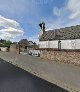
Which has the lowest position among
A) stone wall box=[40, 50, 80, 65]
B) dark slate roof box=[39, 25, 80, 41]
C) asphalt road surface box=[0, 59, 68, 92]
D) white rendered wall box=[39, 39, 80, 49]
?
asphalt road surface box=[0, 59, 68, 92]

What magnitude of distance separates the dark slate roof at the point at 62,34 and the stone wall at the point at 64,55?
17.0 meters

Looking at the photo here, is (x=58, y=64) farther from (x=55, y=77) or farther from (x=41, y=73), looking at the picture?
(x=41, y=73)

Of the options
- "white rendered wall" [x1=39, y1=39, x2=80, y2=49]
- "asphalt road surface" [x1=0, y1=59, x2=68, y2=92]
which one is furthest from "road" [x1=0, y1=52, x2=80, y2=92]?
"white rendered wall" [x1=39, y1=39, x2=80, y2=49]

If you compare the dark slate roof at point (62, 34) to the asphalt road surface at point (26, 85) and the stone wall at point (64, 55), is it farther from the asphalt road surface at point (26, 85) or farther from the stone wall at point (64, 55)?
the asphalt road surface at point (26, 85)

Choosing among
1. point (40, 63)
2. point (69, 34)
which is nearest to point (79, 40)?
point (69, 34)

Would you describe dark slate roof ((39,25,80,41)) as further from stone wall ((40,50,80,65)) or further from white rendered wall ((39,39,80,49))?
stone wall ((40,50,80,65))

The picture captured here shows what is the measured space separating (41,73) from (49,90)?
8.82 m

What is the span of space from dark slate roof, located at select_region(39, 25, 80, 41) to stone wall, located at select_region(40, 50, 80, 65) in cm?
1699

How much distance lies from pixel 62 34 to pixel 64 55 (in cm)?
2715

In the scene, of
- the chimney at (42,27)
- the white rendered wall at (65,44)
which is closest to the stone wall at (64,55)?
the white rendered wall at (65,44)

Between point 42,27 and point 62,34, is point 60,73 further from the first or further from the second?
point 42,27

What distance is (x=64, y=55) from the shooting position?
101ft

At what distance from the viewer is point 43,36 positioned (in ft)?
209

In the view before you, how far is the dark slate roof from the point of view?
173ft
